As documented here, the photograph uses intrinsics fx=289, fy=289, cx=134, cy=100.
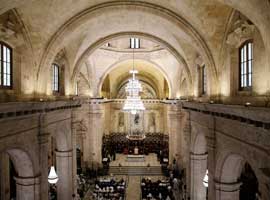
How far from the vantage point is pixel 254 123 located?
7.35 m

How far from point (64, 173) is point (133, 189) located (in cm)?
810

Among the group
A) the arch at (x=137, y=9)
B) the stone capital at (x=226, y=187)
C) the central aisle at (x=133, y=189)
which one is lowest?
the central aisle at (x=133, y=189)

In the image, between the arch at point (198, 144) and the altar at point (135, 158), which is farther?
the altar at point (135, 158)

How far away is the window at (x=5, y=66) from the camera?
10062mm

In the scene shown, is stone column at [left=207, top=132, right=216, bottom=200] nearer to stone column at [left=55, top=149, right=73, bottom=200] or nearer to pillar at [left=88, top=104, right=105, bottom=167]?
stone column at [left=55, top=149, right=73, bottom=200]

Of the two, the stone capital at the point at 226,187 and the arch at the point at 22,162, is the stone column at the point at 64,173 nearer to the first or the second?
the arch at the point at 22,162

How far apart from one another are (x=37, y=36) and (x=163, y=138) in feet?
80.7

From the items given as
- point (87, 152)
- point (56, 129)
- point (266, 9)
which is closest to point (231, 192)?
point (266, 9)

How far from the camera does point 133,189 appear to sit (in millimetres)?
22281

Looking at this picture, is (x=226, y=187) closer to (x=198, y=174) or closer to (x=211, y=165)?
(x=211, y=165)

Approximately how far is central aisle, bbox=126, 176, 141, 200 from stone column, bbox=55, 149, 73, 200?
6.02m

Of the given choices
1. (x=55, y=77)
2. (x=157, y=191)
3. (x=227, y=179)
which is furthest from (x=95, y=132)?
(x=227, y=179)

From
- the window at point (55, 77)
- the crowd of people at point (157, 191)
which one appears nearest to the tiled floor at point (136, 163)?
the crowd of people at point (157, 191)

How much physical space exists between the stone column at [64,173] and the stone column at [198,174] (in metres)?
6.65
